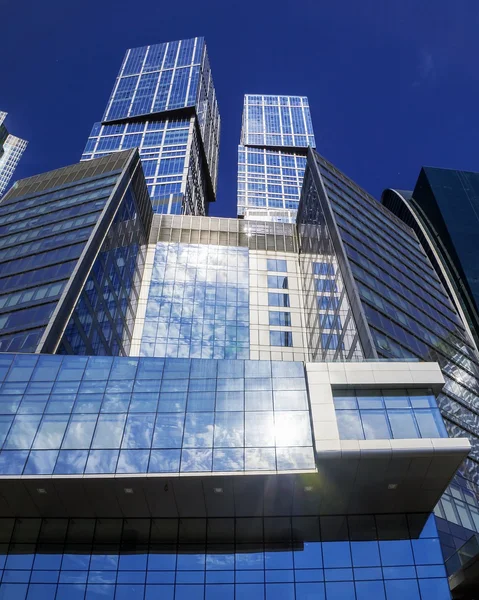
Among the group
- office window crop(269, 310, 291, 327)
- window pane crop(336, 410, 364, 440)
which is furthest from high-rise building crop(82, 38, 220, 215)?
window pane crop(336, 410, 364, 440)

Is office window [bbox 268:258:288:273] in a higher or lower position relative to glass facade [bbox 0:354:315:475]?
higher

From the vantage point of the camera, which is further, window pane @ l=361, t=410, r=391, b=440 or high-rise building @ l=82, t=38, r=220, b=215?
high-rise building @ l=82, t=38, r=220, b=215

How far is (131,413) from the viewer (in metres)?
32.0

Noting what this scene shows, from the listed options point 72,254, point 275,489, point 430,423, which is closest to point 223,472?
point 275,489

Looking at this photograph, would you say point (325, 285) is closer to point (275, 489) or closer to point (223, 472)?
point (275, 489)

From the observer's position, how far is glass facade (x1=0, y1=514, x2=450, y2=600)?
27641 mm

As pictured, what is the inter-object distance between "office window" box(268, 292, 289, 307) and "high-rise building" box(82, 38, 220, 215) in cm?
5450

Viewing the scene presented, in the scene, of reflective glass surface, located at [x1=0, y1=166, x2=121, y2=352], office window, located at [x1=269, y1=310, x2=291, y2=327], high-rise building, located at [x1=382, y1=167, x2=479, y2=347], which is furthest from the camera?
high-rise building, located at [x1=382, y1=167, x2=479, y2=347]

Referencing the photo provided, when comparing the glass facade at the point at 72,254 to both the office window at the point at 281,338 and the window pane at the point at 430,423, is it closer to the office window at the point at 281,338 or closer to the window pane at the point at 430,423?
the office window at the point at 281,338

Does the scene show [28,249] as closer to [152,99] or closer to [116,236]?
[116,236]

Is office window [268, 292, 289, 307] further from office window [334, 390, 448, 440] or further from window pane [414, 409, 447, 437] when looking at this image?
window pane [414, 409, 447, 437]

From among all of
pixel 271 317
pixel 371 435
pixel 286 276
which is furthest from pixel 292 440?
pixel 286 276

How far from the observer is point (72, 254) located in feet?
165

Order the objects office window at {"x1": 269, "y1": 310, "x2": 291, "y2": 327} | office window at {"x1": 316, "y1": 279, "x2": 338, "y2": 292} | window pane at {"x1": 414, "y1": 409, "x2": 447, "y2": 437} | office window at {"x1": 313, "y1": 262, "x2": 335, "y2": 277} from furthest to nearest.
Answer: office window at {"x1": 269, "y1": 310, "x2": 291, "y2": 327} < office window at {"x1": 313, "y1": 262, "x2": 335, "y2": 277} < office window at {"x1": 316, "y1": 279, "x2": 338, "y2": 292} < window pane at {"x1": 414, "y1": 409, "x2": 447, "y2": 437}
